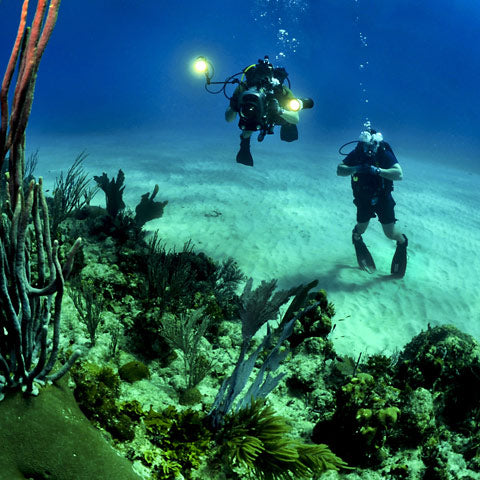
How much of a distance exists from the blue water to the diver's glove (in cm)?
2732

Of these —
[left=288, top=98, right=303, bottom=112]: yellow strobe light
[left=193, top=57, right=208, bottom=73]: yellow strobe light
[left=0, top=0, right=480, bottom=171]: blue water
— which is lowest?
[left=288, top=98, right=303, bottom=112]: yellow strobe light

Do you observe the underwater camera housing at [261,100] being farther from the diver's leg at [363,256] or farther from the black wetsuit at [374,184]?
the diver's leg at [363,256]

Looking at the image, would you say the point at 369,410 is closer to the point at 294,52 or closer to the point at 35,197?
the point at 35,197

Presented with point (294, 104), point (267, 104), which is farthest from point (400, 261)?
point (267, 104)

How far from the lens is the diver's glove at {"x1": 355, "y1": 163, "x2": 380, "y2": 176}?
21.2ft

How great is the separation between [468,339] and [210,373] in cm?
338

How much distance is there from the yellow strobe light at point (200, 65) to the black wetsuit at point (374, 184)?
3567 millimetres

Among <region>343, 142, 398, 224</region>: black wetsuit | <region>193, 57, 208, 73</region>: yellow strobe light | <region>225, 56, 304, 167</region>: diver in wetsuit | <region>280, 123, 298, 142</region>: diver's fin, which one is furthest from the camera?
<region>343, 142, 398, 224</region>: black wetsuit

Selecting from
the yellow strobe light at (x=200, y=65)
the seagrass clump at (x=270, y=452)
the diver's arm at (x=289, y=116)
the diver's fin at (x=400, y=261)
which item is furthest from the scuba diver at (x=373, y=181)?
the seagrass clump at (x=270, y=452)

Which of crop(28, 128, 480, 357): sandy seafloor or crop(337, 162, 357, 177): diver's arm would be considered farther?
crop(337, 162, 357, 177): diver's arm

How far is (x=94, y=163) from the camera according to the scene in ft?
48.6

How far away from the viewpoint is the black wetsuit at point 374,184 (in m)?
6.81

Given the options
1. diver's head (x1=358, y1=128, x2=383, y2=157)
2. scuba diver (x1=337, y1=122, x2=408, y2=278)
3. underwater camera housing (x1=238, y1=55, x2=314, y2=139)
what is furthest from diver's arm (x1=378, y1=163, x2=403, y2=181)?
underwater camera housing (x1=238, y1=55, x2=314, y2=139)

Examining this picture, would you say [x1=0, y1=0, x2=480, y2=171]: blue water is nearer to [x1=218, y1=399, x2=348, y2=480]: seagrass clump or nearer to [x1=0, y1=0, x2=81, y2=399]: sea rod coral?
[x1=218, y1=399, x2=348, y2=480]: seagrass clump
